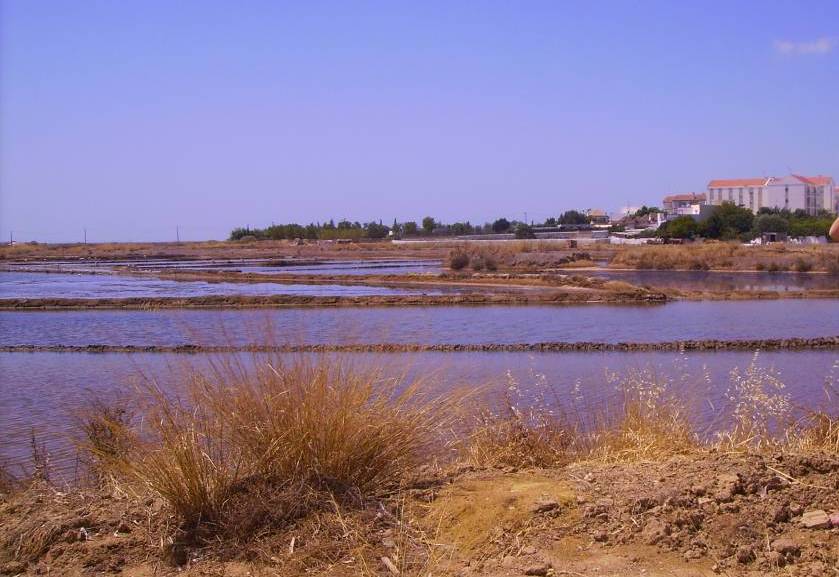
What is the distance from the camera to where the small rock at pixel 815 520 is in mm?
4535

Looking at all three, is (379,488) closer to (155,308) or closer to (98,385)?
(98,385)

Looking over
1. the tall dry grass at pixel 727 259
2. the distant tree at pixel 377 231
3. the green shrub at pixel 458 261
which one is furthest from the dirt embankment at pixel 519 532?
the distant tree at pixel 377 231

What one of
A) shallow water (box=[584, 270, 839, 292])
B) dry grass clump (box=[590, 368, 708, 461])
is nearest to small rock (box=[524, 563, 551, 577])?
dry grass clump (box=[590, 368, 708, 461])

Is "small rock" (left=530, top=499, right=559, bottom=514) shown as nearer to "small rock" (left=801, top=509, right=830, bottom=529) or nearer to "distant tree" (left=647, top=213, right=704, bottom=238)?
"small rock" (left=801, top=509, right=830, bottom=529)

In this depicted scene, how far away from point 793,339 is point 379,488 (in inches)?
821

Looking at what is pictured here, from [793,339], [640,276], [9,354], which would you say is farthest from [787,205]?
[9,354]

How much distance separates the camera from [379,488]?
5.33 metres

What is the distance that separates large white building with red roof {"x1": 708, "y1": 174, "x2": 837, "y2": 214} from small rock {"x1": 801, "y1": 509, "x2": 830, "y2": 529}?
538ft

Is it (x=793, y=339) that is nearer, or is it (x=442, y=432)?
(x=442, y=432)

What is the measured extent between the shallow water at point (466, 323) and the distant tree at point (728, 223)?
6759cm

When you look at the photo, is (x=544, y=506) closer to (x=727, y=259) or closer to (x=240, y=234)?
(x=727, y=259)

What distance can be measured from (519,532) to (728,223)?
106 m

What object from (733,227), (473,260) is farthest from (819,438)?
(733,227)

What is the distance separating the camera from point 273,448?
206 inches
